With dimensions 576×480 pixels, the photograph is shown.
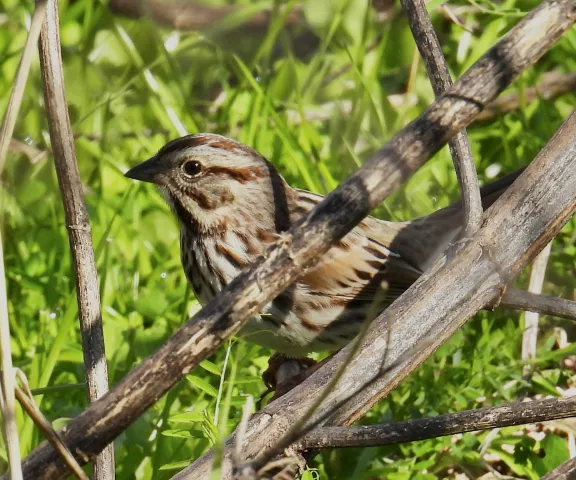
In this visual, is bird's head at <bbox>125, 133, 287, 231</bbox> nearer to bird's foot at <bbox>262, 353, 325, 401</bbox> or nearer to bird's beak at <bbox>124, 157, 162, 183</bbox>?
bird's beak at <bbox>124, 157, 162, 183</bbox>

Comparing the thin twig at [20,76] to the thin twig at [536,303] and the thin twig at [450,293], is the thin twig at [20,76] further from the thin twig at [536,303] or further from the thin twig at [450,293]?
the thin twig at [536,303]

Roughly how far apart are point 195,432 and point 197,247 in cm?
77

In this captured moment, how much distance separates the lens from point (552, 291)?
329 centimetres

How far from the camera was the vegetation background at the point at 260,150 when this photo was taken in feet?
9.00

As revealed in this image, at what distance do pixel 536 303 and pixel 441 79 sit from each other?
483mm

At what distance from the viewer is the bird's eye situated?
2.77 metres

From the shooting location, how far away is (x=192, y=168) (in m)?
2.78

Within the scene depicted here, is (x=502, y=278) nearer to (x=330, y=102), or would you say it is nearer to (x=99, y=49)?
(x=330, y=102)

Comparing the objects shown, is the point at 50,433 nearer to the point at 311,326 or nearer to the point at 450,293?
the point at 450,293

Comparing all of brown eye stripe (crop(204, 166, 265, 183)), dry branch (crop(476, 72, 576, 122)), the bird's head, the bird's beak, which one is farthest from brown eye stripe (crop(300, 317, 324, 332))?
dry branch (crop(476, 72, 576, 122))

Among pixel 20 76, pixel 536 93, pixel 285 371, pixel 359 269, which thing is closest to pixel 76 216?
pixel 20 76

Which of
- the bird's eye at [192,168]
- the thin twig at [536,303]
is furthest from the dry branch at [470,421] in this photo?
the bird's eye at [192,168]

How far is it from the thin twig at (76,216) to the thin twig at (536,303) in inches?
30.9

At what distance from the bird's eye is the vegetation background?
0.29 metres
